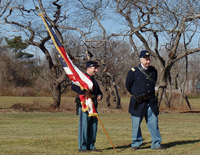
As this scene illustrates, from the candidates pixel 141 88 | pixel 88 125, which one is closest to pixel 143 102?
pixel 141 88

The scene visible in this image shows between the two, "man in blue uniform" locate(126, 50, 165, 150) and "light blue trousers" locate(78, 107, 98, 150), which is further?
"man in blue uniform" locate(126, 50, 165, 150)

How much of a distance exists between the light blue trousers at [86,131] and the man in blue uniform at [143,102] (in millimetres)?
901

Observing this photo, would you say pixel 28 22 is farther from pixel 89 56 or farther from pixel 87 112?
pixel 87 112

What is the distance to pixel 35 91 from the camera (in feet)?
181

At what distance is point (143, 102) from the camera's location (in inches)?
303

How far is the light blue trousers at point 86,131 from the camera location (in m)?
7.40

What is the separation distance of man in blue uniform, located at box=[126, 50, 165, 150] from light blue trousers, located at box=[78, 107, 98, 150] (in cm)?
90

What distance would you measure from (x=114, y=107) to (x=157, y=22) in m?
7.59

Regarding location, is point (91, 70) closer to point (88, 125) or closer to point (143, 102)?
point (88, 125)

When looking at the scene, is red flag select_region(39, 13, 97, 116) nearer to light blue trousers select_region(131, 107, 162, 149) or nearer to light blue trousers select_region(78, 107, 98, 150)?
light blue trousers select_region(78, 107, 98, 150)

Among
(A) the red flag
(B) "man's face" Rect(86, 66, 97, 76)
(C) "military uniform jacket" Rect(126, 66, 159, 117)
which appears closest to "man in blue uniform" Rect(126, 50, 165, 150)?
(C) "military uniform jacket" Rect(126, 66, 159, 117)

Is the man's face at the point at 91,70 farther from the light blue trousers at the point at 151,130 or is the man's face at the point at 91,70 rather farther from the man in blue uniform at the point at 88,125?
the light blue trousers at the point at 151,130

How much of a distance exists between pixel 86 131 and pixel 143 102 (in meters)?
1.39

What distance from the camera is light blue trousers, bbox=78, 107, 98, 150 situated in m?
7.40
